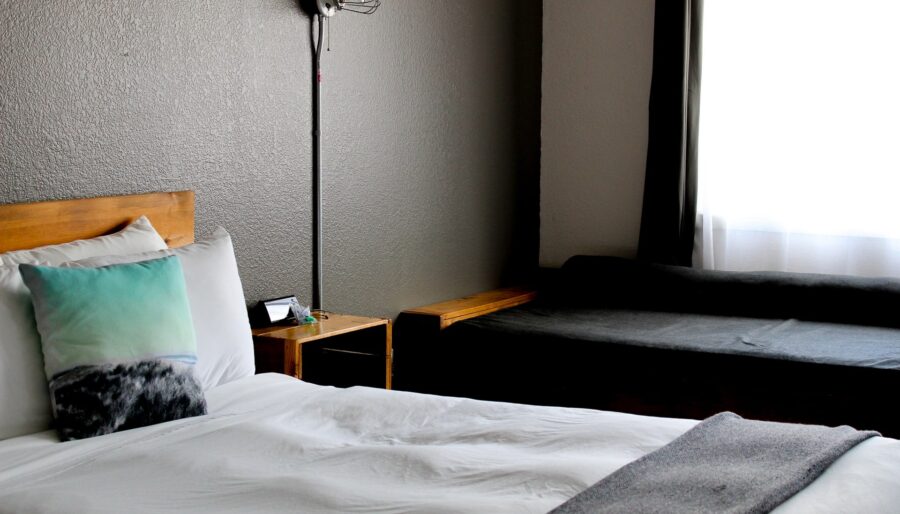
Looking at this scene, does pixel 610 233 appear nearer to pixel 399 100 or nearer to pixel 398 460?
pixel 399 100

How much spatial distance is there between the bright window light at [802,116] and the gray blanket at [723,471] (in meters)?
2.32

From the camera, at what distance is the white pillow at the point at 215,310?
98.5 inches

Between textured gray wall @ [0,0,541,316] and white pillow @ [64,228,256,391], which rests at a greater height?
textured gray wall @ [0,0,541,316]

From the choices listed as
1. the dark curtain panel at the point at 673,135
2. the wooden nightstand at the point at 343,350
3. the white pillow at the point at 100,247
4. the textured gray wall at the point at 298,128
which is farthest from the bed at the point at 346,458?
the dark curtain panel at the point at 673,135

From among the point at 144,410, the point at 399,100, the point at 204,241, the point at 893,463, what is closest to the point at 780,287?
the point at 399,100

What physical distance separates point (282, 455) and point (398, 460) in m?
0.24

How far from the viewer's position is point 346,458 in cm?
196

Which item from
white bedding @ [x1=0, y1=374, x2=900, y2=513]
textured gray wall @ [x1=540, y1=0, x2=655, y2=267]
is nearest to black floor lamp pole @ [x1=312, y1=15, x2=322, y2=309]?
white bedding @ [x1=0, y1=374, x2=900, y2=513]

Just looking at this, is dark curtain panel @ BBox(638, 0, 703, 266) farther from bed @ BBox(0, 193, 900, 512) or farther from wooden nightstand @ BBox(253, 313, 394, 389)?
bed @ BBox(0, 193, 900, 512)

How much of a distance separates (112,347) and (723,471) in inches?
51.0

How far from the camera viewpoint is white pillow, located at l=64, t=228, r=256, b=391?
8.21 feet

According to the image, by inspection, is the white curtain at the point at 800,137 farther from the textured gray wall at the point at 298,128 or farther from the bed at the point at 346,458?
the bed at the point at 346,458

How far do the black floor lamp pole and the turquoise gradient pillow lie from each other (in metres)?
1.24

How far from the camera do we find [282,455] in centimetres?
198
